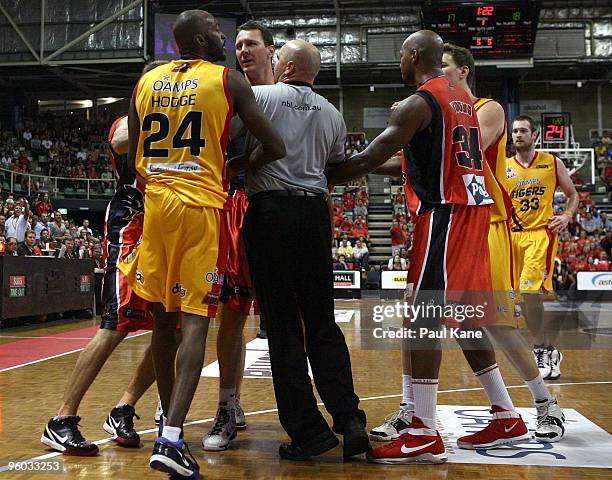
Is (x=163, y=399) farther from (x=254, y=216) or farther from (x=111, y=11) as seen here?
(x=111, y=11)

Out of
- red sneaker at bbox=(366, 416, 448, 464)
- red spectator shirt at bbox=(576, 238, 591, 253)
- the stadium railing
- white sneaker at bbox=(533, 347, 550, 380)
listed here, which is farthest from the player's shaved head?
the stadium railing

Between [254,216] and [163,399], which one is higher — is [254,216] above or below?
above

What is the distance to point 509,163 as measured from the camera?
19.9 ft

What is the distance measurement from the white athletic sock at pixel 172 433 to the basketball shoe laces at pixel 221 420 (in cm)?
63

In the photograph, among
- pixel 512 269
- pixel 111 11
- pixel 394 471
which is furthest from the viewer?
pixel 111 11

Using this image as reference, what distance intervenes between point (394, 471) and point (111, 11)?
71.9 ft

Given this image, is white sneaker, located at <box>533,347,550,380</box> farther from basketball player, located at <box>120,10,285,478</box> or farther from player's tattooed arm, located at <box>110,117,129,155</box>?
player's tattooed arm, located at <box>110,117,129,155</box>

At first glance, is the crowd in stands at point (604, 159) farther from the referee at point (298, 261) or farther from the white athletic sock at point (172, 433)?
the white athletic sock at point (172, 433)

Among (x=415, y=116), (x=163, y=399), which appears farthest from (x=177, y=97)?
(x=163, y=399)

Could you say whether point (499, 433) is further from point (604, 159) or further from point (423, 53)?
point (604, 159)

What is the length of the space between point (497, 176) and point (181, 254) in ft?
6.11

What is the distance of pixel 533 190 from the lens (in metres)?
5.82

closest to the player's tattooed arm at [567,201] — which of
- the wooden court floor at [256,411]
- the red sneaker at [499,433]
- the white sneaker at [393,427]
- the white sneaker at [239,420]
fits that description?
the wooden court floor at [256,411]

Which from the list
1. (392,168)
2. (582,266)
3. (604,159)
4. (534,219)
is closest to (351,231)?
(582,266)
